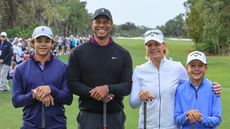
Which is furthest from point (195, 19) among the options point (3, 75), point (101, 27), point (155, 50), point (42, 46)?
Answer: point (42, 46)

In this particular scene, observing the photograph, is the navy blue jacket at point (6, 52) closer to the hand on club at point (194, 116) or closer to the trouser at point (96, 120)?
the trouser at point (96, 120)

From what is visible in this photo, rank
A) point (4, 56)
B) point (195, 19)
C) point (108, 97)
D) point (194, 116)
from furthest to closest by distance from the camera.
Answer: point (195, 19), point (4, 56), point (108, 97), point (194, 116)

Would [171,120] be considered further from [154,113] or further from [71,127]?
[71,127]

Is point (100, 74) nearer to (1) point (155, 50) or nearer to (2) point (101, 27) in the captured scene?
(2) point (101, 27)

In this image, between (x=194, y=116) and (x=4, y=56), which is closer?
(x=194, y=116)

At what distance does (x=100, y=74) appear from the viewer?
16.4ft

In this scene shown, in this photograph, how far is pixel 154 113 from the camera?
5.06 meters

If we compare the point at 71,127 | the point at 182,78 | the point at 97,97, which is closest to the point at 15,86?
the point at 97,97

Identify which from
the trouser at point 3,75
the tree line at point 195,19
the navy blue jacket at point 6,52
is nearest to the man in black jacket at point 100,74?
the navy blue jacket at point 6,52

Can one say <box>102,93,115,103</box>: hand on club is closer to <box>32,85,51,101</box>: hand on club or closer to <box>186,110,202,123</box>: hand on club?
<box>32,85,51,101</box>: hand on club

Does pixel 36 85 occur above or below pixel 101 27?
below

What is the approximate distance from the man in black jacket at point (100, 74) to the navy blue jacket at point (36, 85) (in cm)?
12

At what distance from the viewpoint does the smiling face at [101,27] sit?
5.04 metres

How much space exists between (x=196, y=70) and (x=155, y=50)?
48 centimetres
